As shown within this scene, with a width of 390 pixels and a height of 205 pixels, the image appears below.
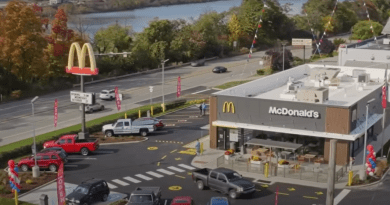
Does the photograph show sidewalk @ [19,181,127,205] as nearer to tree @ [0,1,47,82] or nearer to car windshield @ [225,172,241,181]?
car windshield @ [225,172,241,181]

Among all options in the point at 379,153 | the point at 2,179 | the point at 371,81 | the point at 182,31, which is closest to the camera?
the point at 2,179

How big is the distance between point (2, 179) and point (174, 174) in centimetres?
1254

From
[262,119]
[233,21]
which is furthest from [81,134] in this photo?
[233,21]

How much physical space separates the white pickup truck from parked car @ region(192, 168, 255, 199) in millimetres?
15533

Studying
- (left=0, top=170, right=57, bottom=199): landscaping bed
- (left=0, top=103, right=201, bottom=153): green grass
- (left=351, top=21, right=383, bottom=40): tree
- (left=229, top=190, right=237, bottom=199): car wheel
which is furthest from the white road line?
(left=351, top=21, right=383, bottom=40): tree

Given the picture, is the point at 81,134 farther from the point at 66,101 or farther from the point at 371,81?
the point at 371,81

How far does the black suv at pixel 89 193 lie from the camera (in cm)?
3739

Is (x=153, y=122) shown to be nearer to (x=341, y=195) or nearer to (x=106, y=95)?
(x=106, y=95)

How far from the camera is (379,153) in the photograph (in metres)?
50.1

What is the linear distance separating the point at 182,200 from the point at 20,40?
46580 mm

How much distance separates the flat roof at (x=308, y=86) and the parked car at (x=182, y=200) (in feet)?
49.0

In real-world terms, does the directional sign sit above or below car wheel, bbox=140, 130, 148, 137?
above

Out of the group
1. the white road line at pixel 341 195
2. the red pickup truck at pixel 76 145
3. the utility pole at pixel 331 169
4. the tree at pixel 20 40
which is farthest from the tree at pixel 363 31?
the utility pole at pixel 331 169

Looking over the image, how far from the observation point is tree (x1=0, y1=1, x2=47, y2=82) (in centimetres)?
7494
